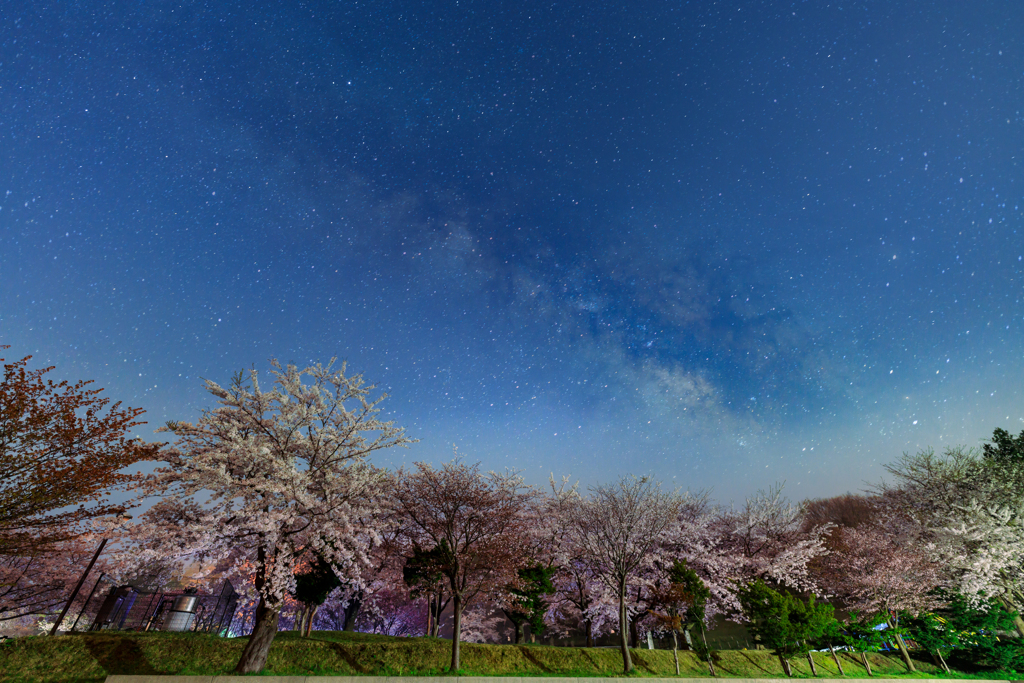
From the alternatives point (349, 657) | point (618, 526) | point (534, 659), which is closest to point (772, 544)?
point (618, 526)

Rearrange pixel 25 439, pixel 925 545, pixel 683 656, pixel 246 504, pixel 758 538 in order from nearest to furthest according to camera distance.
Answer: pixel 25 439
pixel 246 504
pixel 683 656
pixel 925 545
pixel 758 538

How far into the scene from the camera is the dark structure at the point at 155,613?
20.0 m

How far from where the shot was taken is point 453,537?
2048 cm

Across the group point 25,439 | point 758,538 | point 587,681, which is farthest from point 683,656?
point 25,439

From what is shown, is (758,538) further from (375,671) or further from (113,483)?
(113,483)

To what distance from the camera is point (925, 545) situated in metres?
26.5

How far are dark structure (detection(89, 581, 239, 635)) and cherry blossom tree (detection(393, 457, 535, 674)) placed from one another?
36.6 feet

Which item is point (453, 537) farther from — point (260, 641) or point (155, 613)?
point (155, 613)

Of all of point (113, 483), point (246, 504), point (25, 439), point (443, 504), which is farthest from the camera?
point (443, 504)

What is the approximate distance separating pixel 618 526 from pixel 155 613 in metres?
25.7

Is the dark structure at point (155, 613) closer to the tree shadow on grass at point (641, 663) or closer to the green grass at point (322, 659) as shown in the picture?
the green grass at point (322, 659)

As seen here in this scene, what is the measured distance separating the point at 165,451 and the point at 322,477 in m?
5.68

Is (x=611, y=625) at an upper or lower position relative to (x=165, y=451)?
lower

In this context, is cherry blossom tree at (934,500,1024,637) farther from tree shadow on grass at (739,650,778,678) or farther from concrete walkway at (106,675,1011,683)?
concrete walkway at (106,675,1011,683)
